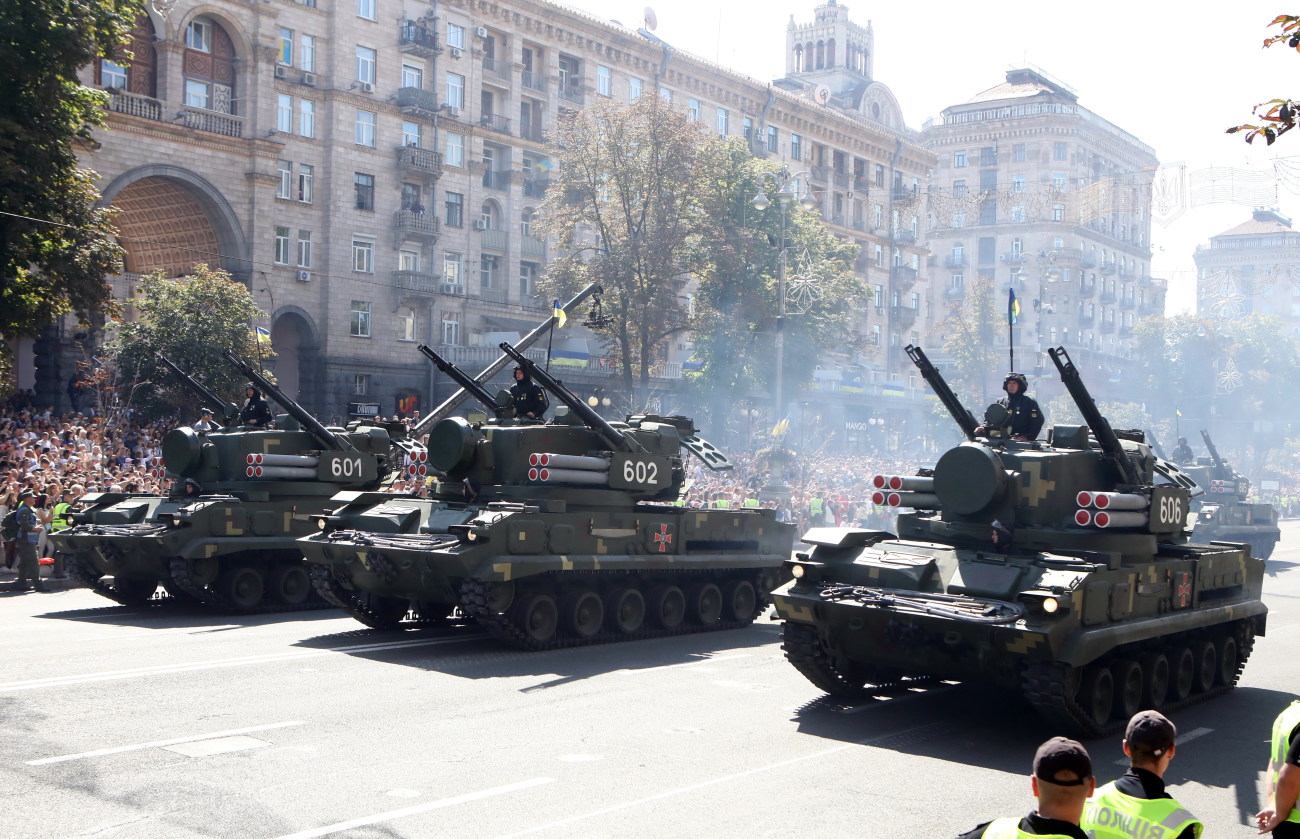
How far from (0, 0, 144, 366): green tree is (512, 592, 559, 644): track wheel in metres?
12.5

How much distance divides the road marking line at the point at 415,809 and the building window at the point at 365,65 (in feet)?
123

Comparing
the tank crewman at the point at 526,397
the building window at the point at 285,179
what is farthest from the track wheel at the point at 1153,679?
the building window at the point at 285,179

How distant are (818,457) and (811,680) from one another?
31549mm

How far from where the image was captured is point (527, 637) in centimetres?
1445

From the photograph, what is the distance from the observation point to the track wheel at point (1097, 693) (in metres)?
11.0

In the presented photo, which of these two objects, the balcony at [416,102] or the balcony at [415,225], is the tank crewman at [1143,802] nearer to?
the balcony at [415,225]

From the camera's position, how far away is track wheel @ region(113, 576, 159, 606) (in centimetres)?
1806

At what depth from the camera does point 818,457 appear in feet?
143

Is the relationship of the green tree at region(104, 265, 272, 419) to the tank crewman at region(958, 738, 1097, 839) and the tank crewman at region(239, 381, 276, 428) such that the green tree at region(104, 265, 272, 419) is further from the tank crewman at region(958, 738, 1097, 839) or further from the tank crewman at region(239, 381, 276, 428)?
the tank crewman at region(958, 738, 1097, 839)

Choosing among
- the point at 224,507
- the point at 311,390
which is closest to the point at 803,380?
the point at 311,390

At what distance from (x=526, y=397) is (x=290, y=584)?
479 cm

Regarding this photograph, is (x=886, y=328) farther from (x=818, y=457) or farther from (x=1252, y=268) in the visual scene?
(x=1252, y=268)

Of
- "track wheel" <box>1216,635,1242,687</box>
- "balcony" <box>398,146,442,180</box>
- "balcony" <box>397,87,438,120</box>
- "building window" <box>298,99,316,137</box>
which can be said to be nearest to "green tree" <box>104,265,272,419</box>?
"building window" <box>298,99,316,137</box>

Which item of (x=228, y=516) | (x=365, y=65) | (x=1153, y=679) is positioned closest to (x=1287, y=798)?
(x=1153, y=679)
